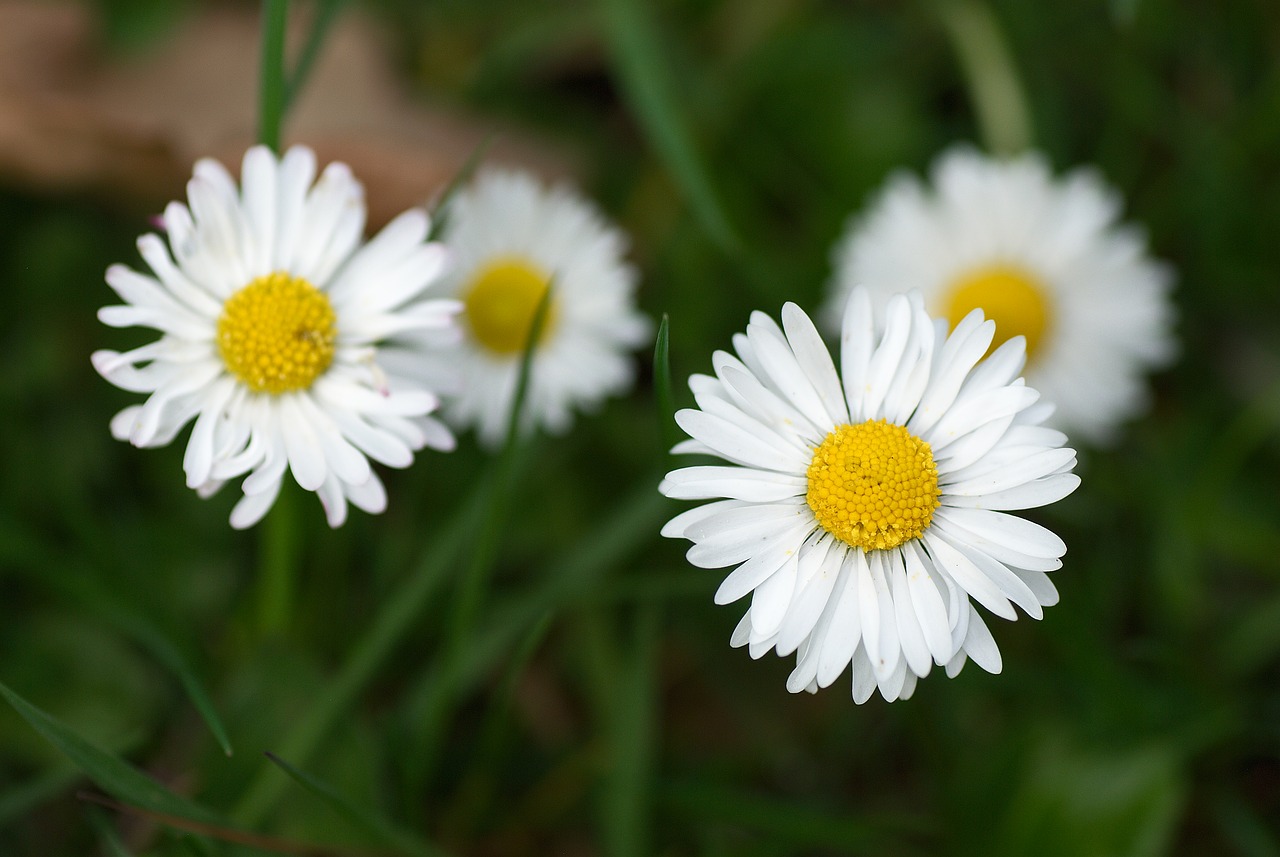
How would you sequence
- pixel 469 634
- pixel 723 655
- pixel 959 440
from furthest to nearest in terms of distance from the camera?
pixel 723 655 < pixel 469 634 < pixel 959 440

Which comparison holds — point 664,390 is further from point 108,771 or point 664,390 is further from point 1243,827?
point 1243,827

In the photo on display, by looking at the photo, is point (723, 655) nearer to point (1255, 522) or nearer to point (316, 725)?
point (316, 725)

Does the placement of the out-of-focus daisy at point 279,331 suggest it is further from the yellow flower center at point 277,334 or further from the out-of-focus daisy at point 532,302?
the out-of-focus daisy at point 532,302

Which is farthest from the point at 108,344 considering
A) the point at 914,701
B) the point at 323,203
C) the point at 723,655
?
the point at 914,701

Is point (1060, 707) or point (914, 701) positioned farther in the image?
point (1060, 707)

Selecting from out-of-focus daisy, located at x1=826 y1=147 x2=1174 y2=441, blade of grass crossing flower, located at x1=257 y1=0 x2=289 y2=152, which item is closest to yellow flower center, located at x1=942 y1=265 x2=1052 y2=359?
out-of-focus daisy, located at x1=826 y1=147 x2=1174 y2=441

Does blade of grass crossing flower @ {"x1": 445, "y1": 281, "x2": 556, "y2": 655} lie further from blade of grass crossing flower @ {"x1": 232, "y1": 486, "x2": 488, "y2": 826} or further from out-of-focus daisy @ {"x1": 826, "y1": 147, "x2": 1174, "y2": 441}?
out-of-focus daisy @ {"x1": 826, "y1": 147, "x2": 1174, "y2": 441}

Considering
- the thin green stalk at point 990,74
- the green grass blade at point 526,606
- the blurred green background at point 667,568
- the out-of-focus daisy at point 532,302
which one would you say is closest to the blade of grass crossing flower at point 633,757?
the blurred green background at point 667,568
